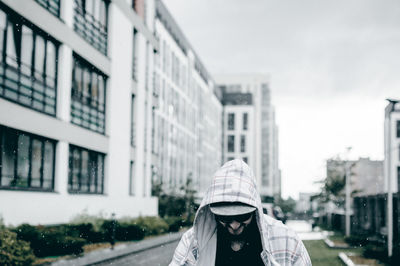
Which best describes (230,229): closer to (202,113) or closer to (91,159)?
(91,159)

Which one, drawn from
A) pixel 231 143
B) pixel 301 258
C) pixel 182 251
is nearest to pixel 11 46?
pixel 182 251

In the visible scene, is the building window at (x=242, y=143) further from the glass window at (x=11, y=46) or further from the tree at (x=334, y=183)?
the glass window at (x=11, y=46)

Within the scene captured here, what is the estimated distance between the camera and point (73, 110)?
24.2m

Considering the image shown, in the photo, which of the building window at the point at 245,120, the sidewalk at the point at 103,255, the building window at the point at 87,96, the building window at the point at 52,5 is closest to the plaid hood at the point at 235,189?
the sidewalk at the point at 103,255

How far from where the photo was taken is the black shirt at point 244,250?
2916mm

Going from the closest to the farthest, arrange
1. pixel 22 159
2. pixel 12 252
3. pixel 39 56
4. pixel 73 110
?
pixel 12 252 < pixel 22 159 < pixel 39 56 < pixel 73 110

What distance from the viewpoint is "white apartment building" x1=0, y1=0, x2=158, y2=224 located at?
18.9 m

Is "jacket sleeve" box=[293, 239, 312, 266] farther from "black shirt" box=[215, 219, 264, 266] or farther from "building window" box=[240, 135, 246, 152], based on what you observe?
"building window" box=[240, 135, 246, 152]

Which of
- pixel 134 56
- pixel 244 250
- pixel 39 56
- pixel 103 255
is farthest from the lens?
pixel 134 56

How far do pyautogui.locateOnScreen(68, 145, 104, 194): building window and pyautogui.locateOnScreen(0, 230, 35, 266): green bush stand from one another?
32.5 feet

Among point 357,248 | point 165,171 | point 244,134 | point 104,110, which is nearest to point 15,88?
point 104,110

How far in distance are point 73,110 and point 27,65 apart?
4.40 metres

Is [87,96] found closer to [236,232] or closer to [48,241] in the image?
[48,241]

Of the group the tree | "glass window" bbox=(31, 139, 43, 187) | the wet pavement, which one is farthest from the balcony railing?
the tree
